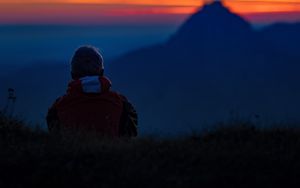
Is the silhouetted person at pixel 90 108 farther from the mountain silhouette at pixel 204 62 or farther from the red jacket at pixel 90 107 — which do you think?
the mountain silhouette at pixel 204 62

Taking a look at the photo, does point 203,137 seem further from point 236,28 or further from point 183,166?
point 236,28

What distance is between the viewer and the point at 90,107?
8.47m

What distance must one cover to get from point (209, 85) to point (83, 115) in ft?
104

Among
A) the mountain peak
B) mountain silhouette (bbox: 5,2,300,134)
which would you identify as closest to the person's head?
mountain silhouette (bbox: 5,2,300,134)

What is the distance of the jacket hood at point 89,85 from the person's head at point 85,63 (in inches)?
15.1

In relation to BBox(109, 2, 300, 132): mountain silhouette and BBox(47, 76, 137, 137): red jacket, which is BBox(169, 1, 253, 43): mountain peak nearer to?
BBox(109, 2, 300, 132): mountain silhouette

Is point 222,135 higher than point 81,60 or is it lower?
lower

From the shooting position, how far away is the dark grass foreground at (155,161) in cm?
631

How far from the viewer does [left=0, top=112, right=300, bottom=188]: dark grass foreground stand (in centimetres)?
631

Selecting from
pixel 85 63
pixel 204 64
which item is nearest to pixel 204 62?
pixel 204 64

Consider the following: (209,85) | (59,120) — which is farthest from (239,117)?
(209,85)

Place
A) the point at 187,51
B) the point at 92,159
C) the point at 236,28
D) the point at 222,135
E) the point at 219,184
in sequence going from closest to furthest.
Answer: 1. the point at 219,184
2. the point at 92,159
3. the point at 222,135
4. the point at 236,28
5. the point at 187,51

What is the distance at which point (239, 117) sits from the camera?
8.23 m

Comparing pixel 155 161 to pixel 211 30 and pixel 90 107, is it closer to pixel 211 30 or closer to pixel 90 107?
pixel 90 107
